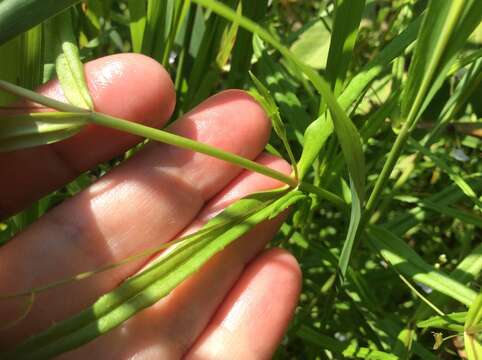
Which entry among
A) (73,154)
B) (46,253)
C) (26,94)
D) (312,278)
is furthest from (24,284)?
(312,278)

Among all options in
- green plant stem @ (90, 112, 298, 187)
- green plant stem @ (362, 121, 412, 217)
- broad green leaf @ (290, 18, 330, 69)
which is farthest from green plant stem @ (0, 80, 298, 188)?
broad green leaf @ (290, 18, 330, 69)

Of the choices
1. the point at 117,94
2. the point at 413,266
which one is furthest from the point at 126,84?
the point at 413,266

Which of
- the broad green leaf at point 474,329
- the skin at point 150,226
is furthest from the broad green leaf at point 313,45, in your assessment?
the broad green leaf at point 474,329

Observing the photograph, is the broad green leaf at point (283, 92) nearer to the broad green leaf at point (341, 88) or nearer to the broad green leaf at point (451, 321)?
the broad green leaf at point (341, 88)

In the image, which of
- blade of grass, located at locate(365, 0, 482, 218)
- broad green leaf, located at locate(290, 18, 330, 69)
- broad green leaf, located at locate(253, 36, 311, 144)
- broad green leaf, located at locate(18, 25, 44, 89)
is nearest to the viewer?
blade of grass, located at locate(365, 0, 482, 218)

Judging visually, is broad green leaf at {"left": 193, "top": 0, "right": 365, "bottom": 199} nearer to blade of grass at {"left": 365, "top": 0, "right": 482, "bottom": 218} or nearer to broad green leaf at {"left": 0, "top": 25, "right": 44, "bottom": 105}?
blade of grass at {"left": 365, "top": 0, "right": 482, "bottom": 218}

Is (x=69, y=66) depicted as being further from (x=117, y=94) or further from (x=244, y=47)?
(x=244, y=47)
